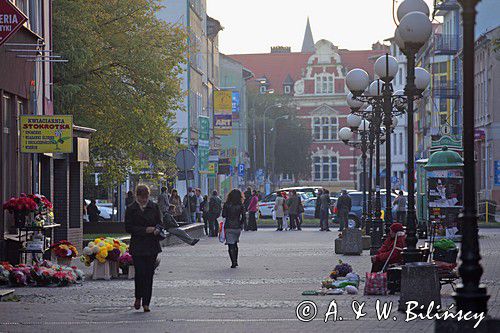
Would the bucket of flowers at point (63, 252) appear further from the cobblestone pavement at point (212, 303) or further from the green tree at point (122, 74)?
the green tree at point (122, 74)

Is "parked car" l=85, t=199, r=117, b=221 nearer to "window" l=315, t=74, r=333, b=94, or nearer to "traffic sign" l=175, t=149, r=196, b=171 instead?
"traffic sign" l=175, t=149, r=196, b=171

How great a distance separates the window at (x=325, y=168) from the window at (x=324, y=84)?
7.40 m

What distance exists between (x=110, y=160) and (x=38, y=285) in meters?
24.0

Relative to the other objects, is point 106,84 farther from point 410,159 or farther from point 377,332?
point 377,332

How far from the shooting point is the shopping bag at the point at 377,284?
19.0m

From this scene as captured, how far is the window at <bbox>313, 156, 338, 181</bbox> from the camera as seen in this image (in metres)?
147

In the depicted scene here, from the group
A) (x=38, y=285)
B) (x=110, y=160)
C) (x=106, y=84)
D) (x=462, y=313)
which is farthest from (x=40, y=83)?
(x=462, y=313)

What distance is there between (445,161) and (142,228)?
74.2ft

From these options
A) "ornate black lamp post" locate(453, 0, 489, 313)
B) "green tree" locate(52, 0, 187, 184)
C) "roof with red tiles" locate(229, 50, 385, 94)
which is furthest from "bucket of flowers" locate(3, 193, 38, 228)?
"roof with red tiles" locate(229, 50, 385, 94)

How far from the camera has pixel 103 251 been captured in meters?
23.1

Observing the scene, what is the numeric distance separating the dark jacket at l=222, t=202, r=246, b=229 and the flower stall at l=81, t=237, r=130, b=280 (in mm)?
4651

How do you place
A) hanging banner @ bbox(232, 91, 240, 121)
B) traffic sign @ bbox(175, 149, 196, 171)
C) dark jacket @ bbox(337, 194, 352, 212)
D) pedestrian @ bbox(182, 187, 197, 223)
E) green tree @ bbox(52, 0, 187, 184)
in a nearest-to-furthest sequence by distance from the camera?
green tree @ bbox(52, 0, 187, 184)
traffic sign @ bbox(175, 149, 196, 171)
pedestrian @ bbox(182, 187, 197, 223)
dark jacket @ bbox(337, 194, 352, 212)
hanging banner @ bbox(232, 91, 240, 121)

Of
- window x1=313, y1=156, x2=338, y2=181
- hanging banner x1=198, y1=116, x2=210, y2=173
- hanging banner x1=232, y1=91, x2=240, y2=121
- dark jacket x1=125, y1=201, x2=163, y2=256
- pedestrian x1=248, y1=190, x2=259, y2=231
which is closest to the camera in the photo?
dark jacket x1=125, y1=201, x2=163, y2=256

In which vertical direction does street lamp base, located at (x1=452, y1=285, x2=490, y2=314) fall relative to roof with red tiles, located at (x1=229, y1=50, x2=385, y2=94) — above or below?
below
